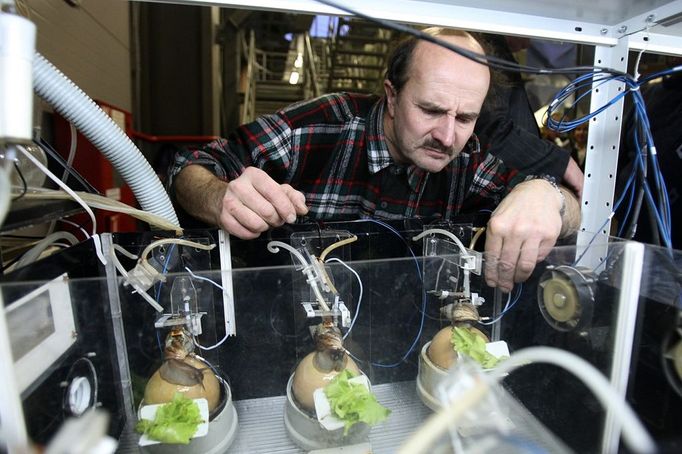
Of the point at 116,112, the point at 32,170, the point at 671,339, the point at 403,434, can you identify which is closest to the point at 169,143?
the point at 116,112

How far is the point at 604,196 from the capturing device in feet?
3.06

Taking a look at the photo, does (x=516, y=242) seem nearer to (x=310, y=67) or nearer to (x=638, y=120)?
(x=638, y=120)

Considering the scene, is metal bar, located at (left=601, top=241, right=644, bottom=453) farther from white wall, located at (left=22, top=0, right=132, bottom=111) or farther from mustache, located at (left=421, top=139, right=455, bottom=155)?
white wall, located at (left=22, top=0, right=132, bottom=111)

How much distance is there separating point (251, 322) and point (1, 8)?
0.56 metres

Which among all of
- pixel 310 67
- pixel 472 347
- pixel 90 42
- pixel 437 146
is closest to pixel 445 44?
pixel 472 347

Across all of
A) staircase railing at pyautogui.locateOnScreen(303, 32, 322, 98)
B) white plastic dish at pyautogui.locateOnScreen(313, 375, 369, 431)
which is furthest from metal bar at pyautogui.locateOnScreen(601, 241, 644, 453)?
staircase railing at pyautogui.locateOnScreen(303, 32, 322, 98)

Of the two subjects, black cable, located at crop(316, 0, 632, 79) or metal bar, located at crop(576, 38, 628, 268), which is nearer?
black cable, located at crop(316, 0, 632, 79)

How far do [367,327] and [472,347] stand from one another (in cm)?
20

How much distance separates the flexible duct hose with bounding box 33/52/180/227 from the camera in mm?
555

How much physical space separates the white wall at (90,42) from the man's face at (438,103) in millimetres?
1037

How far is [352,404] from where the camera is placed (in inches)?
25.2

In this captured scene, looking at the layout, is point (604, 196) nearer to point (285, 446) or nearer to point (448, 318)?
point (448, 318)

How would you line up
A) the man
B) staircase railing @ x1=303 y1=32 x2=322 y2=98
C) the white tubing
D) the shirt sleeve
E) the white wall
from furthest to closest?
staircase railing @ x1=303 y1=32 x2=322 y2=98 < the white wall < the shirt sleeve < the man < the white tubing

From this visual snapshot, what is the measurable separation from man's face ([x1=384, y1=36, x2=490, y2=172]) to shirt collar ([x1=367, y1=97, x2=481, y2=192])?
0.08 metres
